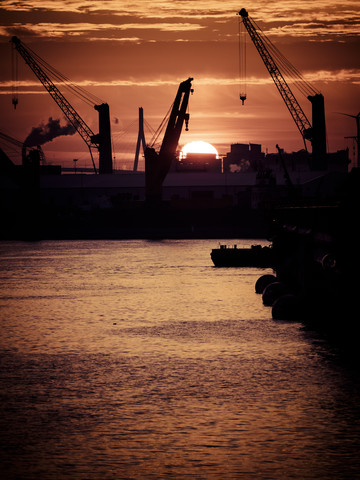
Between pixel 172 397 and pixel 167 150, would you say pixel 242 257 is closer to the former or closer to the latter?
pixel 172 397

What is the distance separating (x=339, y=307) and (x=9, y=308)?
15643 millimetres

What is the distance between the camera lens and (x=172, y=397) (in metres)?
17.0

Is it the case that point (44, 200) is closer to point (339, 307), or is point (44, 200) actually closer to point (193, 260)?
point (193, 260)

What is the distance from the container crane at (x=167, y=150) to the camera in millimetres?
143500

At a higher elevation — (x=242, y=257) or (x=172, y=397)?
(x=172, y=397)

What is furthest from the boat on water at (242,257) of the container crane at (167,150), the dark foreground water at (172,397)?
the container crane at (167,150)

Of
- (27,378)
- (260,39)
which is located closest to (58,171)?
(260,39)

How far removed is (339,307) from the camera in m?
31.4

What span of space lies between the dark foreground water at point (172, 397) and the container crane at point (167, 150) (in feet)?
360

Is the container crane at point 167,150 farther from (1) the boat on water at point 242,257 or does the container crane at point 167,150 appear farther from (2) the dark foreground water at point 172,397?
(2) the dark foreground water at point 172,397

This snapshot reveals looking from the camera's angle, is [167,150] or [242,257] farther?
[167,150]

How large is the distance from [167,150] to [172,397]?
13129 centimetres

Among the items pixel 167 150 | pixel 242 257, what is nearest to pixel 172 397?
pixel 242 257

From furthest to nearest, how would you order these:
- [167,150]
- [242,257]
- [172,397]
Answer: [167,150] → [242,257] → [172,397]
